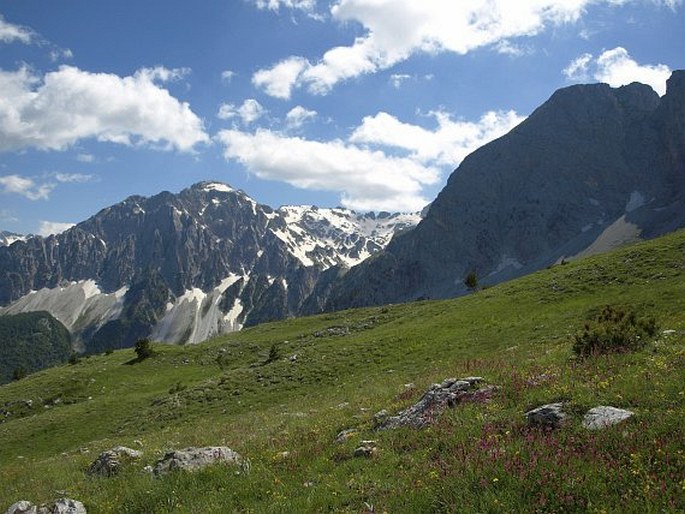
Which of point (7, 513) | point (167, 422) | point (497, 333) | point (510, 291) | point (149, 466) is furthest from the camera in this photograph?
point (510, 291)

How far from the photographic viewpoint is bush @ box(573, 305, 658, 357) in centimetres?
1798

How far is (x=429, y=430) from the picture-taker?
12.9 m

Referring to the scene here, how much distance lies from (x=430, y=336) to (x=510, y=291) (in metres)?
13.9

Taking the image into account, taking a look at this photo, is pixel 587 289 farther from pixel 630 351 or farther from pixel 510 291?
pixel 630 351

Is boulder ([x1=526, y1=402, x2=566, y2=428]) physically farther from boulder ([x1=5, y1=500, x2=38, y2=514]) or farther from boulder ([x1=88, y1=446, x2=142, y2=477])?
boulder ([x1=88, y1=446, x2=142, y2=477])

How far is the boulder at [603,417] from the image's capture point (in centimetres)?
1063

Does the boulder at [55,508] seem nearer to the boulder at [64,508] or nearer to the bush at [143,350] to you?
the boulder at [64,508]

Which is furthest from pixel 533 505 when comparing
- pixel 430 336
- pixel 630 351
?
pixel 430 336

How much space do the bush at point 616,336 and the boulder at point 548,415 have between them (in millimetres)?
6720

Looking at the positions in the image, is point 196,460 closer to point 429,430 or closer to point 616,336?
point 429,430

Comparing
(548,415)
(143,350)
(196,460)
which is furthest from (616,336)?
(143,350)

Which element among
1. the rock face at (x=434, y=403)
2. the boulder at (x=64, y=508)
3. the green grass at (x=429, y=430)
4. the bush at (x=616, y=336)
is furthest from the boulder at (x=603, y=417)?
the boulder at (x=64, y=508)

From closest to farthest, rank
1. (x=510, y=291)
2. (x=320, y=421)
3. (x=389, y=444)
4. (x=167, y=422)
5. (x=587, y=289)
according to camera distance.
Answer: (x=389, y=444), (x=320, y=421), (x=167, y=422), (x=587, y=289), (x=510, y=291)

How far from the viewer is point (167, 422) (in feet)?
111
